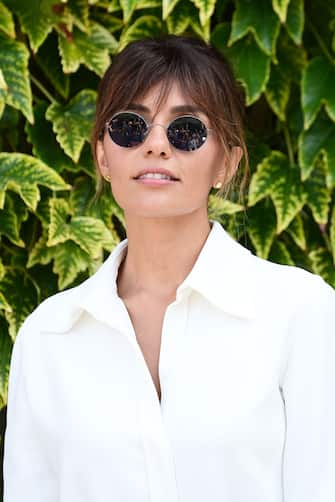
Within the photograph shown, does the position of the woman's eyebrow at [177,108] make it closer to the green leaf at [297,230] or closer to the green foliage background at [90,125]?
the green foliage background at [90,125]

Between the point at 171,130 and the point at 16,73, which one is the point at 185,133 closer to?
the point at 171,130

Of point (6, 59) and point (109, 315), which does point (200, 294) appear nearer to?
point (109, 315)

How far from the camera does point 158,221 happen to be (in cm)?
125

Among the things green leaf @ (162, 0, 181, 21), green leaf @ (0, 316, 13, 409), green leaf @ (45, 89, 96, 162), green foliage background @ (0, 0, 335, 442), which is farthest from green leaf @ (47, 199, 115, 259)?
green leaf @ (162, 0, 181, 21)

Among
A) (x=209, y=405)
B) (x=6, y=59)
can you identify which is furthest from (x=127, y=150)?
(x=6, y=59)

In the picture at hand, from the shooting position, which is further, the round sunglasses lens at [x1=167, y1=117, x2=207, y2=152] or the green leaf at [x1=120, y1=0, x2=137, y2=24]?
the green leaf at [x1=120, y1=0, x2=137, y2=24]

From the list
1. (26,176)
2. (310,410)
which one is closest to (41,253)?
(26,176)

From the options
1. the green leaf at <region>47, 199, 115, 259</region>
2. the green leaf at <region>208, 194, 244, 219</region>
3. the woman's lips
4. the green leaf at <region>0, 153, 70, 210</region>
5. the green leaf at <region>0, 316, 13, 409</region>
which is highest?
the woman's lips

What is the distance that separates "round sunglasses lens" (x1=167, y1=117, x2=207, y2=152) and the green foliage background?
2.01 feet

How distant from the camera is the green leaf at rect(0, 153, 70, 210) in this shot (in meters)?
1.74

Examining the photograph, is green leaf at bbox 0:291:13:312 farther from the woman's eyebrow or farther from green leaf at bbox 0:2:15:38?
the woman's eyebrow

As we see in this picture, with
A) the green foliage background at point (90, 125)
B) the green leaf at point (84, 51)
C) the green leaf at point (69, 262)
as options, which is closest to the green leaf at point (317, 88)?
the green foliage background at point (90, 125)

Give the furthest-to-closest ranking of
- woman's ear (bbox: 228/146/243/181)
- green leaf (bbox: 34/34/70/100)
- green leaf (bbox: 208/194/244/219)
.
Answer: green leaf (bbox: 34/34/70/100) < green leaf (bbox: 208/194/244/219) < woman's ear (bbox: 228/146/243/181)

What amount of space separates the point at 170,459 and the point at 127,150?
41 cm
